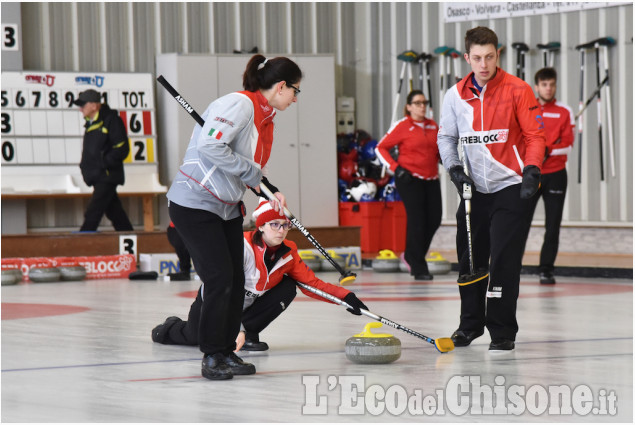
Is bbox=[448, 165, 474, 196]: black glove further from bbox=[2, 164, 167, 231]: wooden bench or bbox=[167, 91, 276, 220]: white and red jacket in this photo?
bbox=[2, 164, 167, 231]: wooden bench

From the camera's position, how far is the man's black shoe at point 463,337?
4668 mm

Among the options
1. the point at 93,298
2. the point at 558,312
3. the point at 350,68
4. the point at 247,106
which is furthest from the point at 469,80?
the point at 350,68

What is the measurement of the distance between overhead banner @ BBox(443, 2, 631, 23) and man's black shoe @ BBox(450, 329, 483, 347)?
6790mm

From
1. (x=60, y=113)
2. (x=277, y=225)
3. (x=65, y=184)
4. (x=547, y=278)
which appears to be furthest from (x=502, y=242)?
(x=60, y=113)

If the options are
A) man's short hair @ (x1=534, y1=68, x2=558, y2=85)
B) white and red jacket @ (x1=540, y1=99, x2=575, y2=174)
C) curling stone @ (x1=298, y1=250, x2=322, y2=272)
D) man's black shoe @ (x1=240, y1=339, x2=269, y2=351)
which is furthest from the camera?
curling stone @ (x1=298, y1=250, x2=322, y2=272)

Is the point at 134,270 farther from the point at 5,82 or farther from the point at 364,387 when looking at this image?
the point at 364,387

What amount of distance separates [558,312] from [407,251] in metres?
2.56

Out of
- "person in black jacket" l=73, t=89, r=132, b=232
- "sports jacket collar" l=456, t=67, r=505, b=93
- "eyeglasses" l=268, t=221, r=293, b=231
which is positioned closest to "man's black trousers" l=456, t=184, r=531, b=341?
"sports jacket collar" l=456, t=67, r=505, b=93

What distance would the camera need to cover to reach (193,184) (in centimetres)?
379

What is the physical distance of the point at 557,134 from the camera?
7793 mm

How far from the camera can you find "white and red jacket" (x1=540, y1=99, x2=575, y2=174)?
779 centimetres

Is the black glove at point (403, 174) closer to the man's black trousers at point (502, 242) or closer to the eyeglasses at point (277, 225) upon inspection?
the man's black trousers at point (502, 242)

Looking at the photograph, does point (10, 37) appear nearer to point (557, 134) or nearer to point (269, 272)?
point (557, 134)

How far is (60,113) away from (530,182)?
26.4 feet
